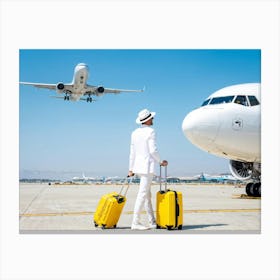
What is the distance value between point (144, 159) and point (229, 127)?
211 inches

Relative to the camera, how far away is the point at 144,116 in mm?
6723

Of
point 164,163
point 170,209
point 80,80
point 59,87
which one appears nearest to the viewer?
point 170,209

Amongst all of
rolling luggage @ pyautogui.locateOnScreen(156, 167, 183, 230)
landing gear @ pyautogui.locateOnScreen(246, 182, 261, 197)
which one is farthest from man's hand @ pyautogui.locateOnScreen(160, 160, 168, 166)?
landing gear @ pyautogui.locateOnScreen(246, 182, 261, 197)

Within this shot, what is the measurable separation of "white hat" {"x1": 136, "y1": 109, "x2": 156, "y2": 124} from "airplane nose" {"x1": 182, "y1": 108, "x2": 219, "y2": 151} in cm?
479

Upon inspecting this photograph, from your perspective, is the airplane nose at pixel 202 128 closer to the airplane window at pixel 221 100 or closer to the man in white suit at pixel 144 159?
the airplane window at pixel 221 100

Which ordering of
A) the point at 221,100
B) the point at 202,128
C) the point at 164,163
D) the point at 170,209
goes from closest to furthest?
the point at 170,209 < the point at 164,163 < the point at 202,128 < the point at 221,100

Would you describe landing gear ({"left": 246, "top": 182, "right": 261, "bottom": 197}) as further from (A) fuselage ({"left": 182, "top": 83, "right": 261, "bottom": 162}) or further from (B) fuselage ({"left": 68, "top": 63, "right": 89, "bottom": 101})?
(B) fuselage ({"left": 68, "top": 63, "right": 89, "bottom": 101})

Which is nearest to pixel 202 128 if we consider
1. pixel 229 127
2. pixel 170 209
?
pixel 229 127

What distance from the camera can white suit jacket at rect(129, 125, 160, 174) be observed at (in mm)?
6547

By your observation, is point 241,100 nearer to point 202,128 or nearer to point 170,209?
point 202,128

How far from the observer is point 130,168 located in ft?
22.1

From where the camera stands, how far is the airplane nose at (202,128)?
11.3 m
